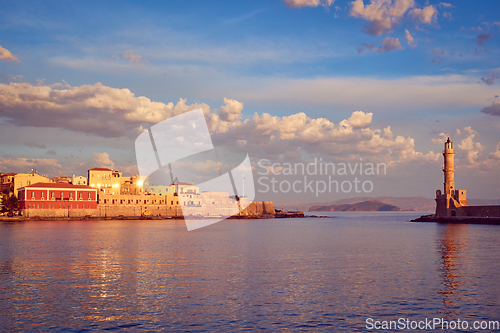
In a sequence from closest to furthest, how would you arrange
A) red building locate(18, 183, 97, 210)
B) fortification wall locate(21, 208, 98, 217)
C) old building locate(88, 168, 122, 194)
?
red building locate(18, 183, 97, 210) → fortification wall locate(21, 208, 98, 217) → old building locate(88, 168, 122, 194)

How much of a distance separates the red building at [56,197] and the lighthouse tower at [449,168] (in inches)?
3498

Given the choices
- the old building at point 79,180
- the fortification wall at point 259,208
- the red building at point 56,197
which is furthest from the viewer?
the fortification wall at point 259,208

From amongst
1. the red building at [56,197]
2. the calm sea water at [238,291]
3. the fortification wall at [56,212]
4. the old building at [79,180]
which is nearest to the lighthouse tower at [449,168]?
the calm sea water at [238,291]

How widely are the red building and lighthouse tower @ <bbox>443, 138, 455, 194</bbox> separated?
8884 centimetres

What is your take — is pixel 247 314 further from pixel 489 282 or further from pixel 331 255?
pixel 331 255

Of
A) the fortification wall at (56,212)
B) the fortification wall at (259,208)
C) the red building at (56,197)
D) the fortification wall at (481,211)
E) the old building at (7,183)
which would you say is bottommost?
the fortification wall at (259,208)

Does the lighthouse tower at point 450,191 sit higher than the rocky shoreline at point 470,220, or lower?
higher

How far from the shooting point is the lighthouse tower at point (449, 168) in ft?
309

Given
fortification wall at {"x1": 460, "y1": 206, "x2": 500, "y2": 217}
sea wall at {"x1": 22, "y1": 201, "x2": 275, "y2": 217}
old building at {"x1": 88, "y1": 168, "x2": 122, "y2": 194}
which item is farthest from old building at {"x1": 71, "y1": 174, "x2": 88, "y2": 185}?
fortification wall at {"x1": 460, "y1": 206, "x2": 500, "y2": 217}

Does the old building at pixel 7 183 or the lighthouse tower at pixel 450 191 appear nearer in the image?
the lighthouse tower at pixel 450 191

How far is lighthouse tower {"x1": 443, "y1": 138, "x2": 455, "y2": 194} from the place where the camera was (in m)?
94.2

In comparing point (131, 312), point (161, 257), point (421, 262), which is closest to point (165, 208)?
point (161, 257)

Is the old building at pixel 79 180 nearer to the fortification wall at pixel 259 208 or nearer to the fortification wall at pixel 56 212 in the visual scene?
the fortification wall at pixel 56 212

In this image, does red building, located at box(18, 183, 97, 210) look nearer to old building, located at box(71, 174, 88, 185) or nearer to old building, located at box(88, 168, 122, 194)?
old building, located at box(88, 168, 122, 194)
